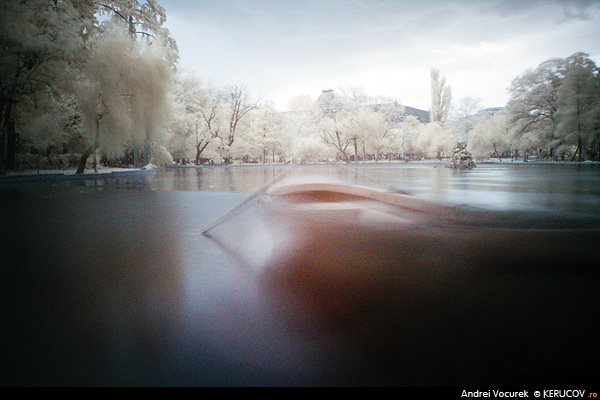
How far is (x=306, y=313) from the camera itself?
2359mm

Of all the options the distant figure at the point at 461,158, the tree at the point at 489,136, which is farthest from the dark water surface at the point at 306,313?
the tree at the point at 489,136

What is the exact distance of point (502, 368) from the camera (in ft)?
5.68

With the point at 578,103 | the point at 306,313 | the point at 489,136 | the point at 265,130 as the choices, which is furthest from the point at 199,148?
the point at 306,313

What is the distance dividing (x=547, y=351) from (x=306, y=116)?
197 ft

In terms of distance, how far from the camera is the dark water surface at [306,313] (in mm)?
1739

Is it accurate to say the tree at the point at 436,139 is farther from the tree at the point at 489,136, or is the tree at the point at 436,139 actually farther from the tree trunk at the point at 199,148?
the tree trunk at the point at 199,148

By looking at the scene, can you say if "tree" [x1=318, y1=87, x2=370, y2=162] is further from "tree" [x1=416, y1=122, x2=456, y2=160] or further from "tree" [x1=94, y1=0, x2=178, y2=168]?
"tree" [x1=94, y1=0, x2=178, y2=168]

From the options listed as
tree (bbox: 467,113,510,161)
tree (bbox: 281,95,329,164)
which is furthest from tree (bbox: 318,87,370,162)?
tree (bbox: 467,113,510,161)

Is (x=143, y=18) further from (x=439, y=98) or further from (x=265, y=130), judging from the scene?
(x=439, y=98)

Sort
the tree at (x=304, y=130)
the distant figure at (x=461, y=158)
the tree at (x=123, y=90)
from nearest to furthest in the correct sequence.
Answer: the tree at (x=123, y=90) → the distant figure at (x=461, y=158) → the tree at (x=304, y=130)

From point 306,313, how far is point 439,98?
65665 millimetres

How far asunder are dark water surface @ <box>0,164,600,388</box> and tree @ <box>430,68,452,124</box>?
205 feet

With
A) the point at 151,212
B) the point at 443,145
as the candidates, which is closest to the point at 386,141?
the point at 443,145

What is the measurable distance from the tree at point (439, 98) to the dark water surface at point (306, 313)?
62.4 meters
